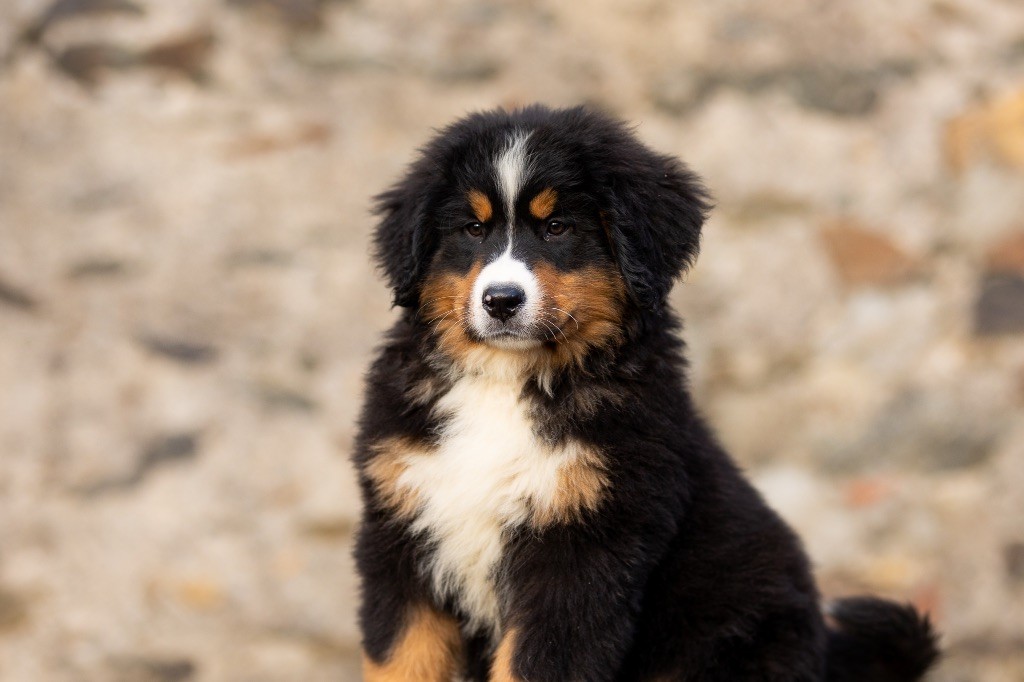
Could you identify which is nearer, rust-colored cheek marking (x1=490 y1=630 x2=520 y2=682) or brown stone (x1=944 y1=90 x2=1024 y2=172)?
rust-colored cheek marking (x1=490 y1=630 x2=520 y2=682)

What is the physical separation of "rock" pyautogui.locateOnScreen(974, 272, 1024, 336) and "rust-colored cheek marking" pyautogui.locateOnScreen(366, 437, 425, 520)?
2903 mm

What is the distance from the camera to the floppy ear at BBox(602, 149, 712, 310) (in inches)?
120

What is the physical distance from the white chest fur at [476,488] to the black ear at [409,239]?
0.34 m

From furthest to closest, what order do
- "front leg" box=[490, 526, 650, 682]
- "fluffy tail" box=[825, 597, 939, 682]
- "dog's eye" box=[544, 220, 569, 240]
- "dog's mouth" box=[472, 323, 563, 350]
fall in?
"fluffy tail" box=[825, 597, 939, 682]
"dog's eye" box=[544, 220, 569, 240]
"dog's mouth" box=[472, 323, 563, 350]
"front leg" box=[490, 526, 650, 682]

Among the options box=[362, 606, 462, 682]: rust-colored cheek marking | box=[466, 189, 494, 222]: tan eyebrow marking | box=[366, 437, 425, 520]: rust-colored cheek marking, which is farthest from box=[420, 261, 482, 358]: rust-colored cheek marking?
box=[362, 606, 462, 682]: rust-colored cheek marking

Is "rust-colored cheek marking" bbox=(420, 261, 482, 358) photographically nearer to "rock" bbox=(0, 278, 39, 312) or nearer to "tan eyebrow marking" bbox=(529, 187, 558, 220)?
"tan eyebrow marking" bbox=(529, 187, 558, 220)

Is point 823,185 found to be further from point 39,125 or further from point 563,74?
point 39,125

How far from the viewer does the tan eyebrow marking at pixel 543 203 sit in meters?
3.06

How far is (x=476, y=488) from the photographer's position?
306 cm

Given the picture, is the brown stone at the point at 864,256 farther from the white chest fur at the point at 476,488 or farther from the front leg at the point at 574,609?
the front leg at the point at 574,609

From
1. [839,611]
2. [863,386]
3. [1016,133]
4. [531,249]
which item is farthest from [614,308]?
[1016,133]

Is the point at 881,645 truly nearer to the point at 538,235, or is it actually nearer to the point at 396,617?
the point at 396,617

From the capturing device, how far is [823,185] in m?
5.13

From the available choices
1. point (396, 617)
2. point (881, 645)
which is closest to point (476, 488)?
point (396, 617)
